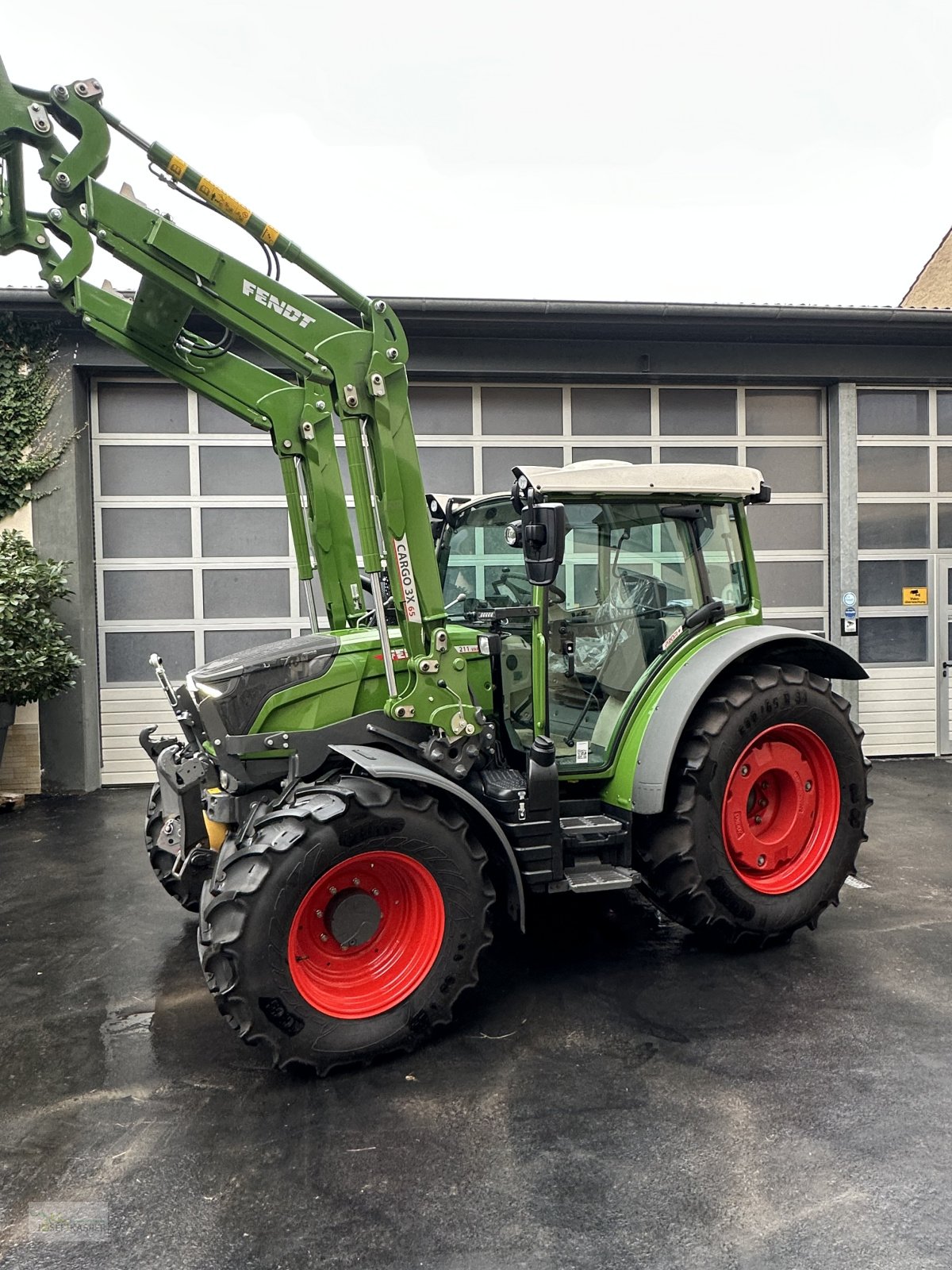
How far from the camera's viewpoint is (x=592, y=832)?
3.62 metres

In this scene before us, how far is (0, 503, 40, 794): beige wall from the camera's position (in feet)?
24.9

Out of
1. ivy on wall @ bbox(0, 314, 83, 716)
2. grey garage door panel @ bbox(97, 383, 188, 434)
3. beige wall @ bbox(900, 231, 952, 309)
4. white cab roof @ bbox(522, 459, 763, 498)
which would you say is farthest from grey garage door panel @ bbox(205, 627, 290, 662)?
beige wall @ bbox(900, 231, 952, 309)

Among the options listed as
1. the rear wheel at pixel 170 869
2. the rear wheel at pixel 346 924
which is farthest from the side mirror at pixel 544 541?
the rear wheel at pixel 170 869

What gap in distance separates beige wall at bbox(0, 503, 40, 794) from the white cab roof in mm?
5707

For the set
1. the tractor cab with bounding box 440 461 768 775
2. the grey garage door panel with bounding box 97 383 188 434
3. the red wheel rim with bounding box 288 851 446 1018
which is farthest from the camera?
the grey garage door panel with bounding box 97 383 188 434

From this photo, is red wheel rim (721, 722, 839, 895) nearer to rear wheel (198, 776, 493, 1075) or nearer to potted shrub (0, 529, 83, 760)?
rear wheel (198, 776, 493, 1075)

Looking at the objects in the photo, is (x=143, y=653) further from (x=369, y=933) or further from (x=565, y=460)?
(x=369, y=933)

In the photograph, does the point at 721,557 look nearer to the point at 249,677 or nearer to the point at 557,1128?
the point at 249,677

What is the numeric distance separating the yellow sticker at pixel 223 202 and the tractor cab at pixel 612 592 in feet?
4.82

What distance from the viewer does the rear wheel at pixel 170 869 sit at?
399 centimetres

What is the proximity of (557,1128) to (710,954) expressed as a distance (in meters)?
1.50

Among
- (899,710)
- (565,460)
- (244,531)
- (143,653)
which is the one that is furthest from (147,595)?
(899,710)

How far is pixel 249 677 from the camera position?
135 inches

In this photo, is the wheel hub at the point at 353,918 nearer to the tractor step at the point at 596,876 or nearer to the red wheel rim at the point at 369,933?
the red wheel rim at the point at 369,933
